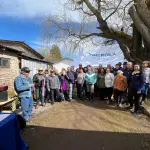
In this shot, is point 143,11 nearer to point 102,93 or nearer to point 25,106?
point 102,93

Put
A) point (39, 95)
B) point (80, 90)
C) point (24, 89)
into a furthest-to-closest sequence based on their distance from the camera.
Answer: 1. point (80, 90)
2. point (39, 95)
3. point (24, 89)

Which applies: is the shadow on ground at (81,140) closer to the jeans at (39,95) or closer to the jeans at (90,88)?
the jeans at (39,95)

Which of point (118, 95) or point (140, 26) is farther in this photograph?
point (140, 26)

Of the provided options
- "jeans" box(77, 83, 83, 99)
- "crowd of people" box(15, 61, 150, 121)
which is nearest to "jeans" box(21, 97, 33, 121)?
"crowd of people" box(15, 61, 150, 121)

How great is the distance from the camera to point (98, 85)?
12.2 meters

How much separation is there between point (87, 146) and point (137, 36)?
10376 mm

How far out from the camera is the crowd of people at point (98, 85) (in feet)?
30.7

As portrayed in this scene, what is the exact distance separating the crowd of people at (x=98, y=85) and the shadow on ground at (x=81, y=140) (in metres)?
1.70

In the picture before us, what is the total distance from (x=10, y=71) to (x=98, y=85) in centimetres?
762

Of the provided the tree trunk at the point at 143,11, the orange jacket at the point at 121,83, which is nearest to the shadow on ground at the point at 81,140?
the orange jacket at the point at 121,83

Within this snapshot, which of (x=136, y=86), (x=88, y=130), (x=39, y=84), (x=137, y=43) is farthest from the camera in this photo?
(x=137, y=43)

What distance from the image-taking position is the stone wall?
16.2 m

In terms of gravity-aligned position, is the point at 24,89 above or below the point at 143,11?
below

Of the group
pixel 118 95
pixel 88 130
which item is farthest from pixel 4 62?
pixel 88 130
